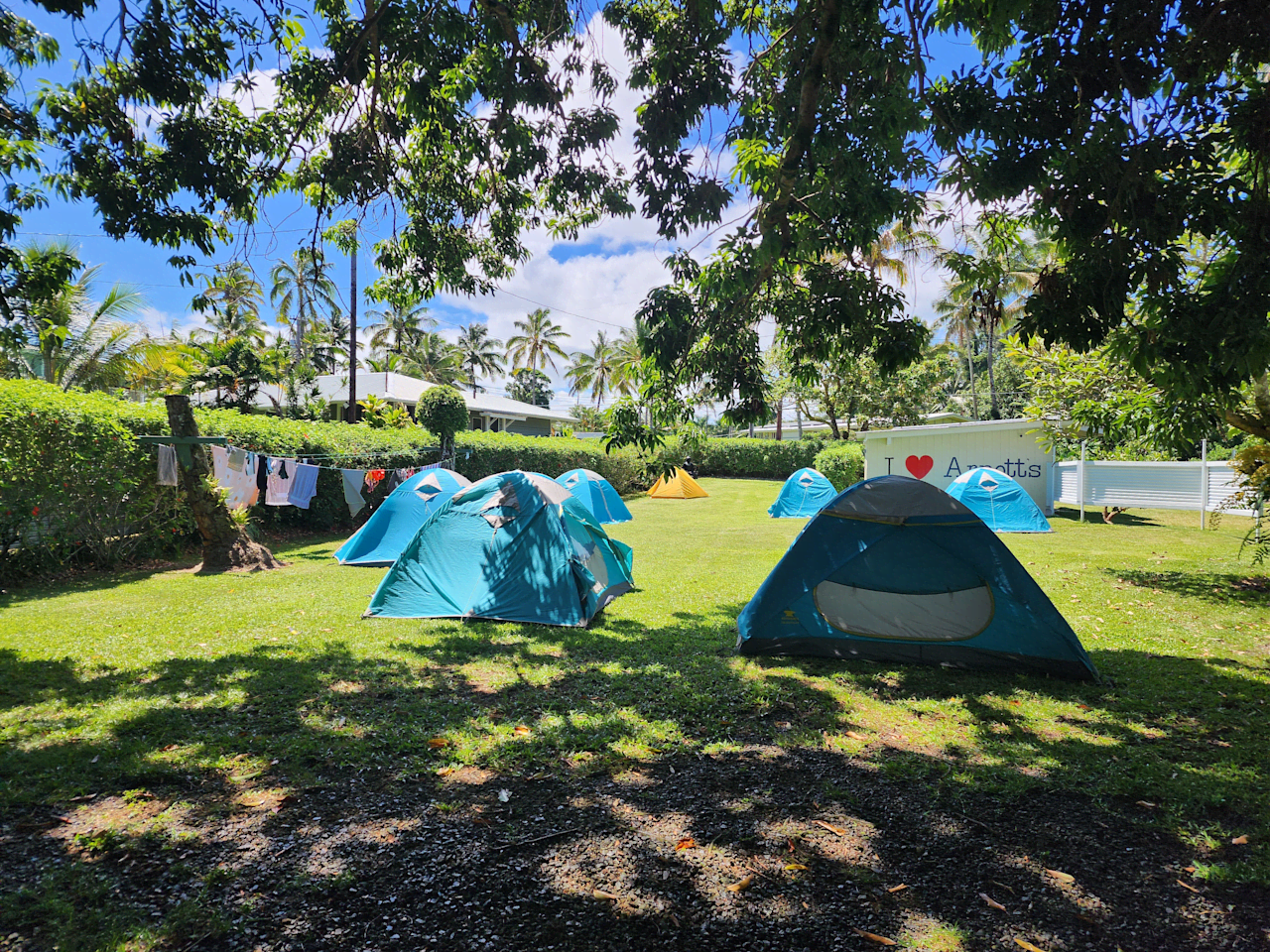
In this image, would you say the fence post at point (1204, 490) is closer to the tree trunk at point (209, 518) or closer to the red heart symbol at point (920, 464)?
the red heart symbol at point (920, 464)

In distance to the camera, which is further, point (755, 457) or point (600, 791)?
point (755, 457)

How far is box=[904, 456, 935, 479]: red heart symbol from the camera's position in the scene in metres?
19.0

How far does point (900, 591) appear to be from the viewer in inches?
237

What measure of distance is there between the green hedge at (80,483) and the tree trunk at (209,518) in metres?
0.55

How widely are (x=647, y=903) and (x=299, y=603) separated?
6535 mm

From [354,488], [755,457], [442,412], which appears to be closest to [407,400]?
[442,412]

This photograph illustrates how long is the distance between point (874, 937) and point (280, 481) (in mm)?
11870

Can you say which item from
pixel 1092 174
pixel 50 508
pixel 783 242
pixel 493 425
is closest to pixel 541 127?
pixel 783 242

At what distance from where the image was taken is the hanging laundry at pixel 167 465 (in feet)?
31.0

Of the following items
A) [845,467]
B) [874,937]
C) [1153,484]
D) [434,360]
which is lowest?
[874,937]

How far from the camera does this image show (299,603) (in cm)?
785

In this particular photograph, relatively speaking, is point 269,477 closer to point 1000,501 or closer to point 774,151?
point 774,151

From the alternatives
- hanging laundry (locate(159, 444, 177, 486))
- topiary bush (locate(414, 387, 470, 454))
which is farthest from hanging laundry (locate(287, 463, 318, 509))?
topiary bush (locate(414, 387, 470, 454))

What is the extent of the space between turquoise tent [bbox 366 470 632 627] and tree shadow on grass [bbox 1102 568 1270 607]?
7866mm
